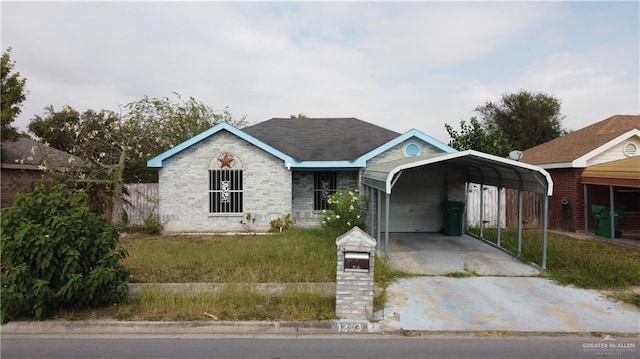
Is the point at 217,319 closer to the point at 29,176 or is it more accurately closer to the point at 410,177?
the point at 410,177

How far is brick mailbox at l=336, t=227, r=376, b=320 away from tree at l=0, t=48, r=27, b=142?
55.8 feet

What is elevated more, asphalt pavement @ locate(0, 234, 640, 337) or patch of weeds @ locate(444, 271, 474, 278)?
patch of weeds @ locate(444, 271, 474, 278)

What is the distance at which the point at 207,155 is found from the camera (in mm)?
15242

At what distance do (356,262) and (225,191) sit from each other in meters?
9.59

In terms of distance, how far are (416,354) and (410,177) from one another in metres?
10.6

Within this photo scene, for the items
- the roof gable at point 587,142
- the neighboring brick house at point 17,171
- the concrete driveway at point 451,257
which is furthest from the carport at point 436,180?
the neighboring brick house at point 17,171

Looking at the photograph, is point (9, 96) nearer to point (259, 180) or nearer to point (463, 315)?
point (259, 180)

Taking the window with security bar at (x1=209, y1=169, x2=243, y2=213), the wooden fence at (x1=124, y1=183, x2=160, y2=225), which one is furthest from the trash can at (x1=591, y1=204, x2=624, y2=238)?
the wooden fence at (x1=124, y1=183, x2=160, y2=225)

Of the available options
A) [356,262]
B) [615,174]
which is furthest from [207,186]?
[615,174]

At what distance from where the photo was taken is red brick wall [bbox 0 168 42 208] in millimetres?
18922

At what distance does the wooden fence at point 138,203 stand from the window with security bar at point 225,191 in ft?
8.35

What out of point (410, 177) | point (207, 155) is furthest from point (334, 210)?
point (207, 155)

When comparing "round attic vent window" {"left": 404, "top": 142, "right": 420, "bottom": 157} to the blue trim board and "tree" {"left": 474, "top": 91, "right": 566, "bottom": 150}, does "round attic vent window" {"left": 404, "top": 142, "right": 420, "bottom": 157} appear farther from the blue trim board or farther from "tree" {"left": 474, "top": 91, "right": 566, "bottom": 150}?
"tree" {"left": 474, "top": 91, "right": 566, "bottom": 150}

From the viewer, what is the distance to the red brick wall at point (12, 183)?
18.9m
